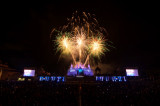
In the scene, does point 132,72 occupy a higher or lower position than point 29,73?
higher

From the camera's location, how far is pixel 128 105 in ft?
65.4

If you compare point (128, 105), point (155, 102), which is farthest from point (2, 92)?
point (155, 102)

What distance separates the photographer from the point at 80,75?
136 feet

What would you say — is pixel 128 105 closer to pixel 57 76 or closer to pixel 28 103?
pixel 28 103

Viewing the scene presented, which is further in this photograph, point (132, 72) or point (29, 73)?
point (29, 73)

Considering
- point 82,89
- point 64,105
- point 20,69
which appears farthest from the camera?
point 20,69

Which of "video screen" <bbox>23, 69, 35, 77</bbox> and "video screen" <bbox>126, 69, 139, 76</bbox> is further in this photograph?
"video screen" <bbox>23, 69, 35, 77</bbox>

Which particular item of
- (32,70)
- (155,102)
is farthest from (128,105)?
(32,70)

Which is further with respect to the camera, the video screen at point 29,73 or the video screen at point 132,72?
the video screen at point 29,73

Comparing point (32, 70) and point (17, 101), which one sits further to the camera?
point (32, 70)

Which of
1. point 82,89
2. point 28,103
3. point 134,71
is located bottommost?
point 28,103

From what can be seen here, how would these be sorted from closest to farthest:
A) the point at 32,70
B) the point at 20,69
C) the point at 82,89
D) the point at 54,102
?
the point at 54,102 < the point at 82,89 < the point at 32,70 < the point at 20,69

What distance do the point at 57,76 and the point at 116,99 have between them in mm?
22688

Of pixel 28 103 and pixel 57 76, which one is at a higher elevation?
pixel 57 76
